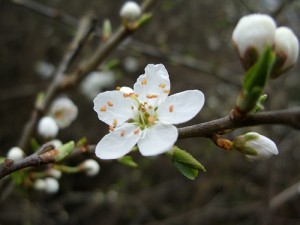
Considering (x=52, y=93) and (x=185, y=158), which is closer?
(x=185, y=158)

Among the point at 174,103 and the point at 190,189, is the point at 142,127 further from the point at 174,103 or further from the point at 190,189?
the point at 190,189

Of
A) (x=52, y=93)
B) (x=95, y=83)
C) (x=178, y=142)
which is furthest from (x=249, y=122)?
(x=95, y=83)

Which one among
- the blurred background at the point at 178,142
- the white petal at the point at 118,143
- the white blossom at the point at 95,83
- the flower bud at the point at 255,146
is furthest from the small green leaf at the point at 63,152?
the white blossom at the point at 95,83

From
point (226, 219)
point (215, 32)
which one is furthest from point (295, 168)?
point (215, 32)

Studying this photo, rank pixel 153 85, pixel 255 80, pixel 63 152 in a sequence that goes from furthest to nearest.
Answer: pixel 153 85 → pixel 63 152 → pixel 255 80

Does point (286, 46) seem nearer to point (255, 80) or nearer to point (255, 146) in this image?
point (255, 80)

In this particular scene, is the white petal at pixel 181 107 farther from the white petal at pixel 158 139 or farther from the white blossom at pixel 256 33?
the white blossom at pixel 256 33

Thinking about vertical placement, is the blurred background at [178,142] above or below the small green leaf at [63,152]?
above
